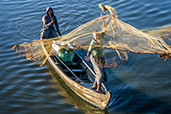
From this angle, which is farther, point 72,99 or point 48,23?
point 48,23

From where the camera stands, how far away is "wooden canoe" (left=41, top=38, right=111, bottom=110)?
20.8 ft

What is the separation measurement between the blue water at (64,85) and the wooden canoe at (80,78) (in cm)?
29

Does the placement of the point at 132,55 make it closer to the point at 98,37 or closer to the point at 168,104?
the point at 168,104

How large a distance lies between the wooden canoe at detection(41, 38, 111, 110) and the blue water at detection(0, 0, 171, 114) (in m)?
0.29

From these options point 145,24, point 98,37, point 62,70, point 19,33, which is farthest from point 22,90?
point 145,24

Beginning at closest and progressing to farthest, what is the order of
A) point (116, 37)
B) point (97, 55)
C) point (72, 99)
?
point (97, 55) → point (72, 99) → point (116, 37)

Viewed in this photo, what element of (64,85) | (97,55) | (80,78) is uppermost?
(97,55)

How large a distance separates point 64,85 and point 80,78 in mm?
693

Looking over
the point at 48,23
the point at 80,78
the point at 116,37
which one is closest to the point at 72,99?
the point at 80,78

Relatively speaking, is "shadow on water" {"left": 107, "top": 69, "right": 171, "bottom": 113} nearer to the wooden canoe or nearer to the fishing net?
the wooden canoe

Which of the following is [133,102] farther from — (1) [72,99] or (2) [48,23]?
(2) [48,23]

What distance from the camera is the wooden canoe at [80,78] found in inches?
250

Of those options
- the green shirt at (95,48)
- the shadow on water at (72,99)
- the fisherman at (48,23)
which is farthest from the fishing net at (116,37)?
the shadow on water at (72,99)

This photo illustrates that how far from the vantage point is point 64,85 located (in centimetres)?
765
